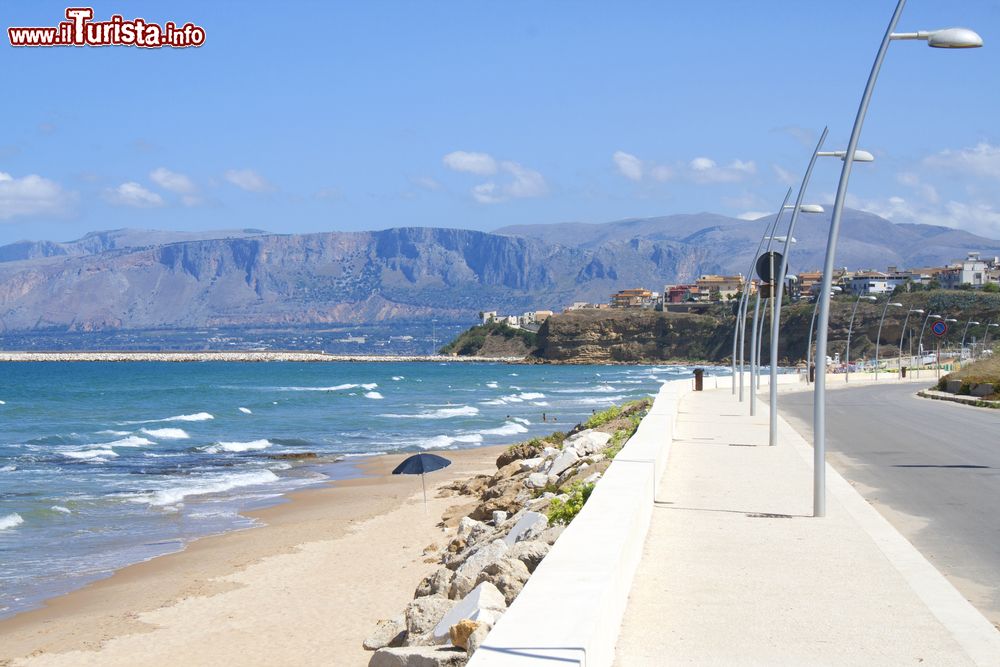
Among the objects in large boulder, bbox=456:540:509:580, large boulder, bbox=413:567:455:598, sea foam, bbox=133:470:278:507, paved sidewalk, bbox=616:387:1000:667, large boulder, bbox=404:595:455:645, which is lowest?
sea foam, bbox=133:470:278:507

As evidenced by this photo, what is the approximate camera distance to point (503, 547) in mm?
10984

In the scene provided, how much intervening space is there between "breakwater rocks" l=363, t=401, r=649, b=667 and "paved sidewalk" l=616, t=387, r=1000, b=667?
0.87 metres

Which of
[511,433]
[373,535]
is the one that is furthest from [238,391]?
[373,535]

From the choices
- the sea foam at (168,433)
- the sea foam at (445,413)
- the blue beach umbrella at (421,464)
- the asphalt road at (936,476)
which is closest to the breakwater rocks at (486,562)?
the blue beach umbrella at (421,464)

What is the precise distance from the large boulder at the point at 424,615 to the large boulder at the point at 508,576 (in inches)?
19.2

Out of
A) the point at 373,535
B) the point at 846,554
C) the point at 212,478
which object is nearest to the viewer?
the point at 846,554

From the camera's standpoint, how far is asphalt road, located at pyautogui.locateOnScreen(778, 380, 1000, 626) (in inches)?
399

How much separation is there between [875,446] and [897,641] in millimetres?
15824

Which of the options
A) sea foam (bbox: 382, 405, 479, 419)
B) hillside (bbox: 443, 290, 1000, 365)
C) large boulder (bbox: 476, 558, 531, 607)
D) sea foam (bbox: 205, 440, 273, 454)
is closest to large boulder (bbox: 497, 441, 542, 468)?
sea foam (bbox: 205, 440, 273, 454)

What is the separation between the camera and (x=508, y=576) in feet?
27.7

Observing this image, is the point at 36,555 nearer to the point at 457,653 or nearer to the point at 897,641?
the point at 457,653

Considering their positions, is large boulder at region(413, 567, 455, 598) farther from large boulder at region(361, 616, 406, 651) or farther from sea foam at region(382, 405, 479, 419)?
sea foam at region(382, 405, 479, 419)

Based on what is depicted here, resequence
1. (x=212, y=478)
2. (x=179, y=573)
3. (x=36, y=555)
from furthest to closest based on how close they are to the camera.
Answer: (x=212, y=478) < (x=36, y=555) < (x=179, y=573)

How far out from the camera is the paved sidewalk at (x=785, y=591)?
6.64 meters
